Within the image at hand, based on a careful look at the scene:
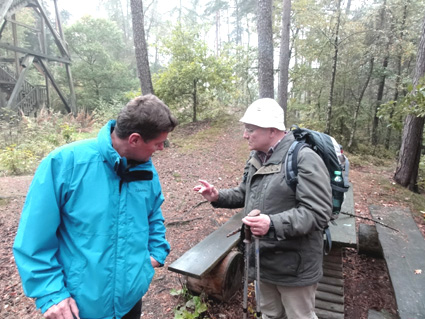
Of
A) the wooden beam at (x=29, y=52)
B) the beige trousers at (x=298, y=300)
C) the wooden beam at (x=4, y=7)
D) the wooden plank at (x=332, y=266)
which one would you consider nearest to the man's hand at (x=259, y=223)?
the beige trousers at (x=298, y=300)

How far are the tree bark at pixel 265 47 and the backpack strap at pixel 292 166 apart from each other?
6.29 meters

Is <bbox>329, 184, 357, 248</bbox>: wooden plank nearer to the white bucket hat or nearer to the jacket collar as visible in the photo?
the white bucket hat

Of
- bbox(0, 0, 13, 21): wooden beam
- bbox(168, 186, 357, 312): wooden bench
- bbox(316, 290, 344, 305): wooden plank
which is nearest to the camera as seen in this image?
bbox(168, 186, 357, 312): wooden bench

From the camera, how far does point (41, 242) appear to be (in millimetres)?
1284

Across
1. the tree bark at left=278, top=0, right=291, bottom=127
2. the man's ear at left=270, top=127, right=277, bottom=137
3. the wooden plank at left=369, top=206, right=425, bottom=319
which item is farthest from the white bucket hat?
the tree bark at left=278, top=0, right=291, bottom=127

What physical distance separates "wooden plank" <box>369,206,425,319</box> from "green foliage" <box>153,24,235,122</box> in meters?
9.37

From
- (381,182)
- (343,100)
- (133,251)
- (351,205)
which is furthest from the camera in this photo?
(343,100)

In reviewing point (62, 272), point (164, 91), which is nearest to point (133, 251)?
point (62, 272)

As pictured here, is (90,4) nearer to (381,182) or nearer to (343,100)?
(343,100)

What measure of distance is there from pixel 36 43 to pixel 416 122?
27.2m

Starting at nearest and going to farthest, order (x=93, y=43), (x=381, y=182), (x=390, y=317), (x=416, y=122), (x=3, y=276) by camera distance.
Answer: (x=390, y=317) → (x=3, y=276) → (x=416, y=122) → (x=381, y=182) → (x=93, y=43)

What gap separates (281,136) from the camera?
2.05 meters

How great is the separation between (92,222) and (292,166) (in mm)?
1237

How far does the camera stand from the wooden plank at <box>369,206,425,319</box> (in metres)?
2.39
